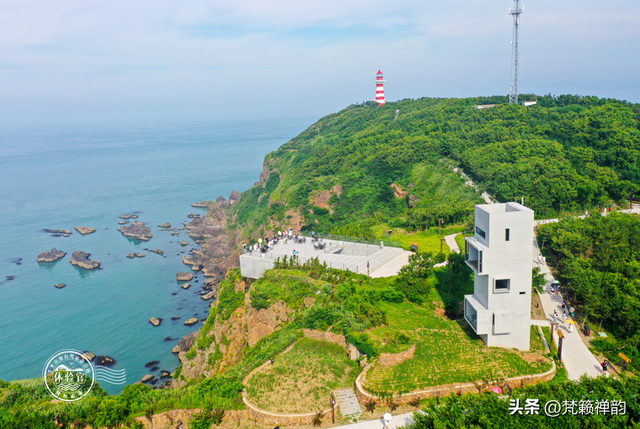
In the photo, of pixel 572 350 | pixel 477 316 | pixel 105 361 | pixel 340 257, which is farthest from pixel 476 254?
pixel 105 361

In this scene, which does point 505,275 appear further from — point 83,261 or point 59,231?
point 59,231

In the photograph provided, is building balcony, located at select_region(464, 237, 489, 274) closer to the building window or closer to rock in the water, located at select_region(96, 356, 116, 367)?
the building window

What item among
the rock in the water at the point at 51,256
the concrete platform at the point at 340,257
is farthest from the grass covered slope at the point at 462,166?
the rock in the water at the point at 51,256

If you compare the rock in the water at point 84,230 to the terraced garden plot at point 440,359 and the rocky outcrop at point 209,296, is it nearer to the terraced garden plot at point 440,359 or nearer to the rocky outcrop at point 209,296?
the rocky outcrop at point 209,296

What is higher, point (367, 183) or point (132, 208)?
point (367, 183)

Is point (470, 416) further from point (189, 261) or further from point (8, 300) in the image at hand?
point (8, 300)

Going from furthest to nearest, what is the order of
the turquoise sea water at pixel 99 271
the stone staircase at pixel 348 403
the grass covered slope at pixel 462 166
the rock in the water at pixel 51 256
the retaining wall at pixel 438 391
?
1. the rock in the water at pixel 51 256
2. the turquoise sea water at pixel 99 271
3. the grass covered slope at pixel 462 166
4. the retaining wall at pixel 438 391
5. the stone staircase at pixel 348 403

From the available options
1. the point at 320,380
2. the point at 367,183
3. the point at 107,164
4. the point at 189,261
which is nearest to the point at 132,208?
the point at 189,261
